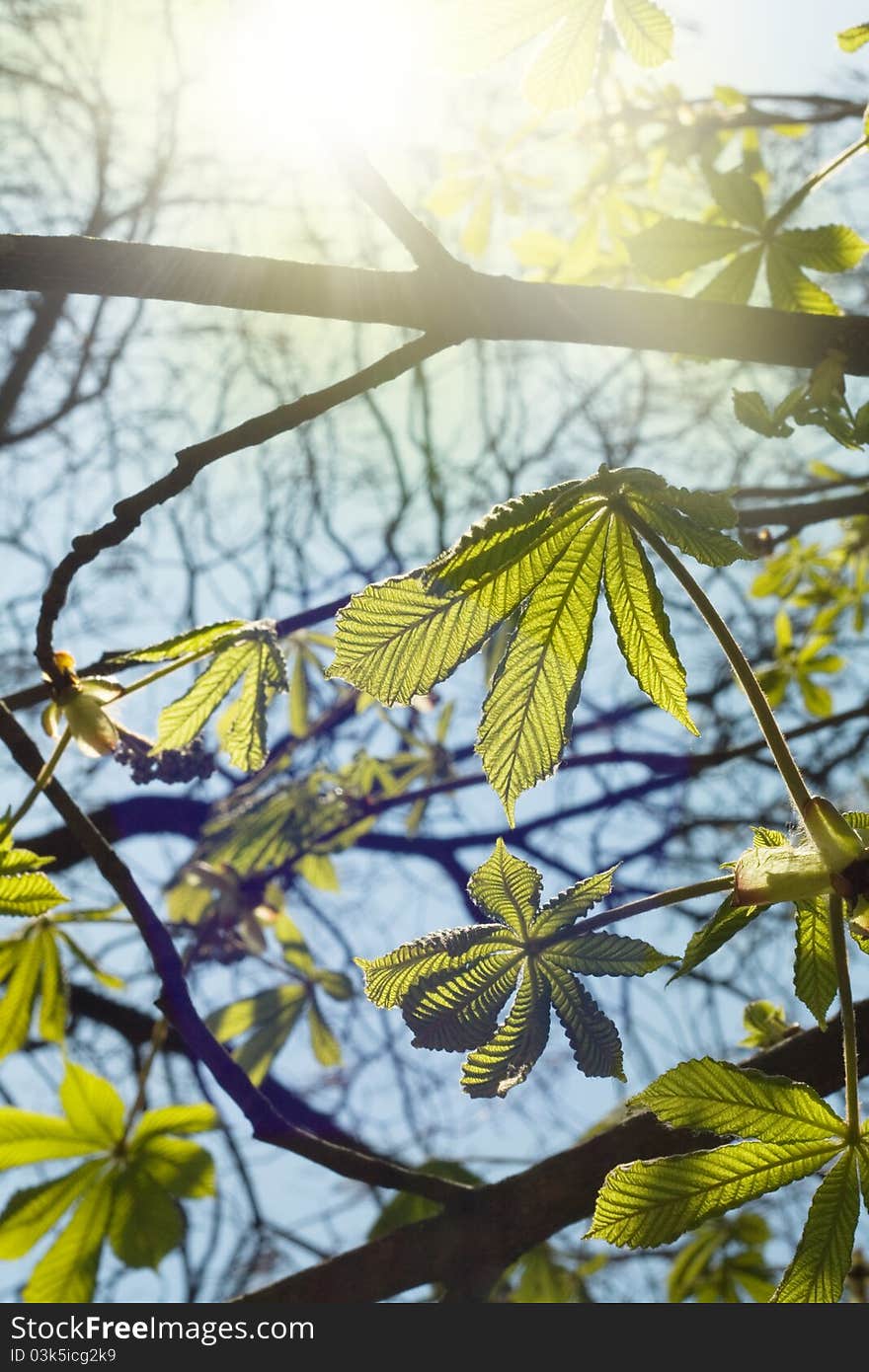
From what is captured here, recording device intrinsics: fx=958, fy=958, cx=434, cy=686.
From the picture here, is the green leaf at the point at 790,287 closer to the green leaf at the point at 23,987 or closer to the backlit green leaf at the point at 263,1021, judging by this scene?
the green leaf at the point at 23,987

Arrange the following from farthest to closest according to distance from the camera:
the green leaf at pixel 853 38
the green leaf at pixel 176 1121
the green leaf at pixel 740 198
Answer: the green leaf at pixel 740 198 → the green leaf at pixel 176 1121 → the green leaf at pixel 853 38

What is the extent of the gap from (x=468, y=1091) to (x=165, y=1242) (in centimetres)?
67

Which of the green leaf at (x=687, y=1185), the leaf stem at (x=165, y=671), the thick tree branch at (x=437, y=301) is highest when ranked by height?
the thick tree branch at (x=437, y=301)

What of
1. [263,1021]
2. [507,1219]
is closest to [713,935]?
[507,1219]

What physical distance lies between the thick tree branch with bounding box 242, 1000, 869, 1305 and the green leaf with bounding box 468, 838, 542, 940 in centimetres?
29

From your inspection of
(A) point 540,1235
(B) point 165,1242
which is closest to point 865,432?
(A) point 540,1235

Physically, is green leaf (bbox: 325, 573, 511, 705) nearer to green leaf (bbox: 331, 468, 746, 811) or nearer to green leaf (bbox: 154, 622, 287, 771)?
green leaf (bbox: 331, 468, 746, 811)

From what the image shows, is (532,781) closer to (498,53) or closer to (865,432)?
(865,432)

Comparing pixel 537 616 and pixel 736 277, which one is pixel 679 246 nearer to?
pixel 736 277

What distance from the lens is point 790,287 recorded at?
49.2 inches

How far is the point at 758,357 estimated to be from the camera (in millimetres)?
845

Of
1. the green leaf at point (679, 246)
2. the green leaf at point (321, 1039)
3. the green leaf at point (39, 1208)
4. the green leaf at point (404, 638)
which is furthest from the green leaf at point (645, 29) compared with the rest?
the green leaf at point (321, 1039)

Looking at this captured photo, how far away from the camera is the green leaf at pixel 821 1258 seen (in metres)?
0.67

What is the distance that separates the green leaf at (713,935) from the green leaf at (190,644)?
1.54 ft
